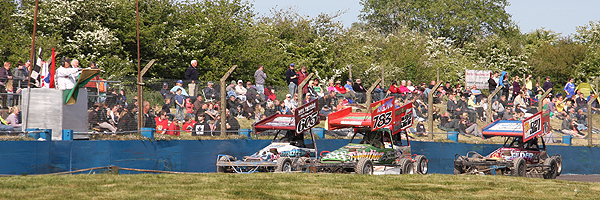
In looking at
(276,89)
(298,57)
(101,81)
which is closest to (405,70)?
(298,57)

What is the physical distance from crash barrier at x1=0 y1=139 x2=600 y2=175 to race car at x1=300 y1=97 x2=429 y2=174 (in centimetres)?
240

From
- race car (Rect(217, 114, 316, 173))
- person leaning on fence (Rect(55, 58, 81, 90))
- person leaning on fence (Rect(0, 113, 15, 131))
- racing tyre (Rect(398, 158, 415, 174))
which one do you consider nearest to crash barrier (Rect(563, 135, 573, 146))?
racing tyre (Rect(398, 158, 415, 174))

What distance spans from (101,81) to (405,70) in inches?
1544

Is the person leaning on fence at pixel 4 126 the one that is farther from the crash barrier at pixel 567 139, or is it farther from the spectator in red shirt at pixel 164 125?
the crash barrier at pixel 567 139

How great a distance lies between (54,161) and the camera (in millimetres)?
14695

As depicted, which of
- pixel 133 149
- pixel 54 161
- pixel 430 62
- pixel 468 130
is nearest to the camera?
pixel 54 161

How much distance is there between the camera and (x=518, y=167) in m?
19.7

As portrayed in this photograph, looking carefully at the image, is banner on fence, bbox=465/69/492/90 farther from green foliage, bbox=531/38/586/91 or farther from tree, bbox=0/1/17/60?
tree, bbox=0/1/17/60

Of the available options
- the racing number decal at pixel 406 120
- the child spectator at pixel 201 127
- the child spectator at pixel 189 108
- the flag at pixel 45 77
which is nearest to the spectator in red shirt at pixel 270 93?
the child spectator at pixel 201 127

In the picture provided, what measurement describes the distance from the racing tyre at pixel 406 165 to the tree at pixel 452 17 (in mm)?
67888

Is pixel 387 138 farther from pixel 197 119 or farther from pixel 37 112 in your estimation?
pixel 37 112

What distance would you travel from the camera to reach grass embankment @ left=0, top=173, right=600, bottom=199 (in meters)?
10.8

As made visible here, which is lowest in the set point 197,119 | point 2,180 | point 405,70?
point 2,180

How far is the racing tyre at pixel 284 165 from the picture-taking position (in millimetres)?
16188
